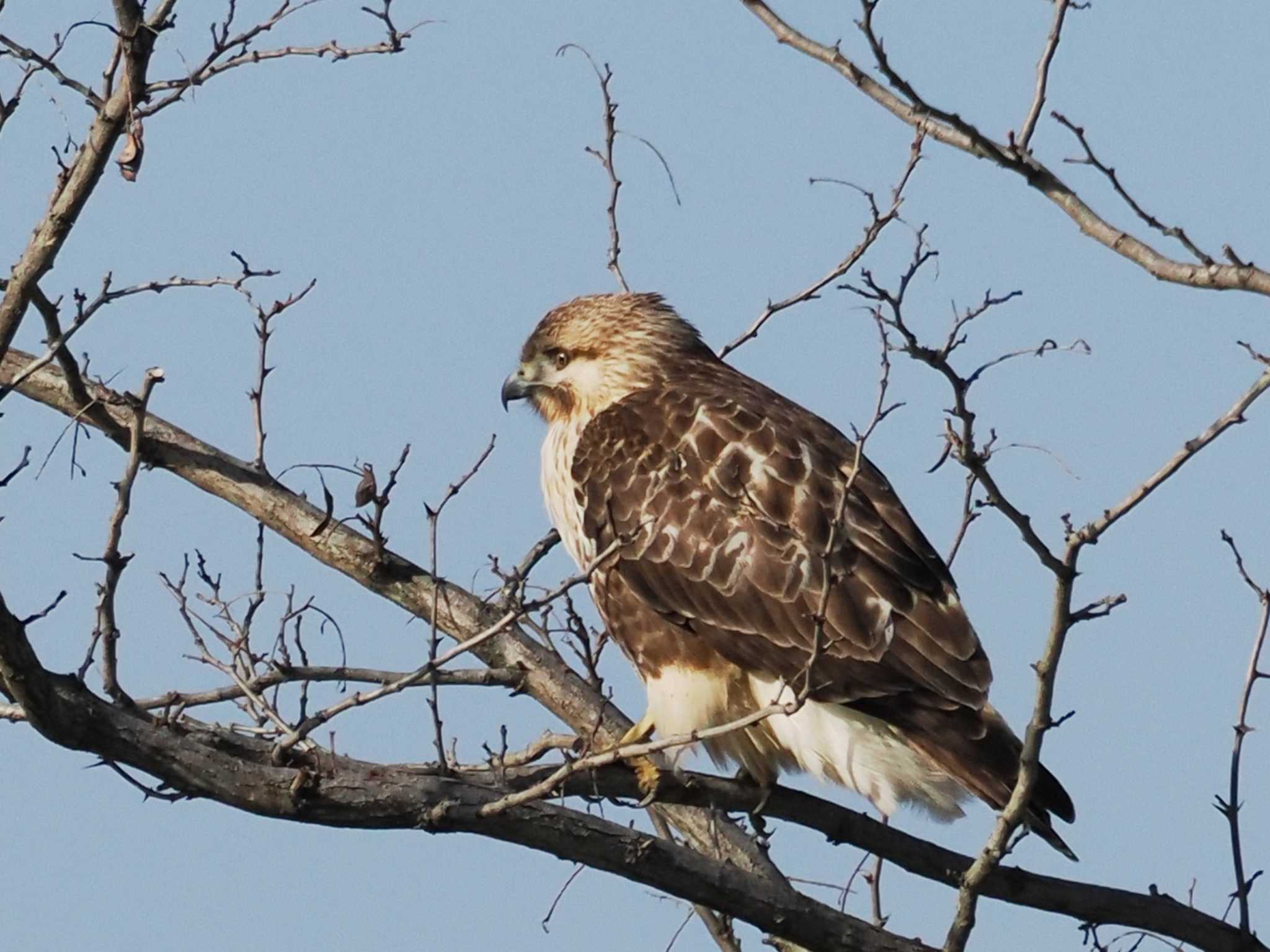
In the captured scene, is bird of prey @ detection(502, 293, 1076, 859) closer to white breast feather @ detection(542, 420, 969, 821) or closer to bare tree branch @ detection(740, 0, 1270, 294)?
white breast feather @ detection(542, 420, 969, 821)

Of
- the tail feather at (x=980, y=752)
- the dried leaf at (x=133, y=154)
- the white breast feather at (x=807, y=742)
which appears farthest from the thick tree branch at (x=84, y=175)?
the tail feather at (x=980, y=752)

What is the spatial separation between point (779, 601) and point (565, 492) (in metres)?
1.03

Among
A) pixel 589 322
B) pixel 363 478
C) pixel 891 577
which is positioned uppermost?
pixel 589 322

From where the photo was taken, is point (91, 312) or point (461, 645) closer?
point (461, 645)

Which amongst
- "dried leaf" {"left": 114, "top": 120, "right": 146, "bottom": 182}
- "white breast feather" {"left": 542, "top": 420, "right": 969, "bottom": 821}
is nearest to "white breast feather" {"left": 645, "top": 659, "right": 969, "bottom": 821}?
"white breast feather" {"left": 542, "top": 420, "right": 969, "bottom": 821}

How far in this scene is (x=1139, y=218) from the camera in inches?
157

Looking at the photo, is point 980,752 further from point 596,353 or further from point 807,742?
point 596,353

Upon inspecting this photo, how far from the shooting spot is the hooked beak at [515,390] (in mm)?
7145

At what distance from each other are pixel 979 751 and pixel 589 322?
2488 mm

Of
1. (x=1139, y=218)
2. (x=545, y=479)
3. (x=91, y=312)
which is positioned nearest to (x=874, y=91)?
(x=1139, y=218)

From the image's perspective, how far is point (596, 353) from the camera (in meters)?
7.04

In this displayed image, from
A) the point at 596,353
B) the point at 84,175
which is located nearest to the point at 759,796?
the point at 596,353

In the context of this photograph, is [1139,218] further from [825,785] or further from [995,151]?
[825,785]

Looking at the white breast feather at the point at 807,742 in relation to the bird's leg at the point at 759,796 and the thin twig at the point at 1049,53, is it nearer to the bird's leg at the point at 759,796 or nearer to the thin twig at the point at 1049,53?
the bird's leg at the point at 759,796
